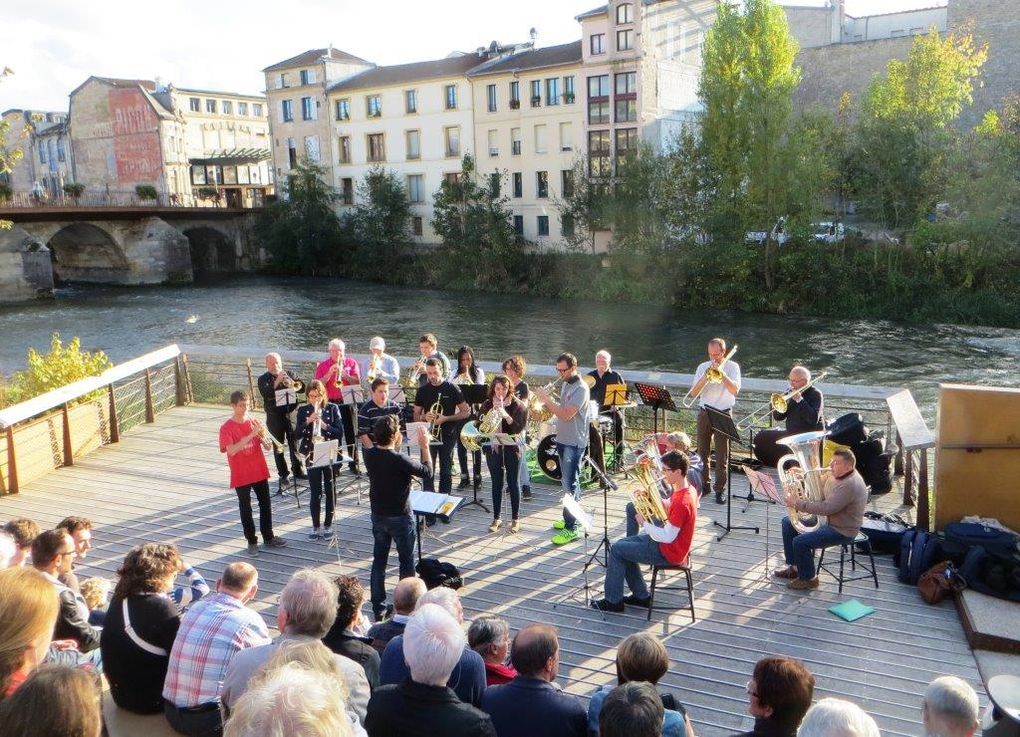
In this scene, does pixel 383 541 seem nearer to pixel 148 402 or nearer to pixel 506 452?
pixel 506 452

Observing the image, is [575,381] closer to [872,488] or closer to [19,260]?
[872,488]

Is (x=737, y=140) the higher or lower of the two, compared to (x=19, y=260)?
higher

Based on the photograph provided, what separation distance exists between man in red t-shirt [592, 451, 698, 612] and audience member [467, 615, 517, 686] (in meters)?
1.94

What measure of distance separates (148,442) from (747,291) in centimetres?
2766

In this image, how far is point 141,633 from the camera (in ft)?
14.8

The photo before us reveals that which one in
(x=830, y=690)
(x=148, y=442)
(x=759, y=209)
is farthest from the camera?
(x=759, y=209)

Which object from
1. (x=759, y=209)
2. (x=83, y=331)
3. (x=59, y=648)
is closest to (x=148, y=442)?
(x=59, y=648)

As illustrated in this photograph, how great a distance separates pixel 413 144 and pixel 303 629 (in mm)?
49911

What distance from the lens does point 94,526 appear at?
8828 millimetres

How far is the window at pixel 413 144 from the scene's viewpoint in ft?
168

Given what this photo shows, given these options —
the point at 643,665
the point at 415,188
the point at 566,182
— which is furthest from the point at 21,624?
the point at 415,188

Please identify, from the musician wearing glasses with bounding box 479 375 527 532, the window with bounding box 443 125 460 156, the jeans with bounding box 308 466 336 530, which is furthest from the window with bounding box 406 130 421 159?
the jeans with bounding box 308 466 336 530

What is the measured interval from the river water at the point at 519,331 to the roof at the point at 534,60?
12.5 meters

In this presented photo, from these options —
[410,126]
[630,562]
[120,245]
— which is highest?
[410,126]
